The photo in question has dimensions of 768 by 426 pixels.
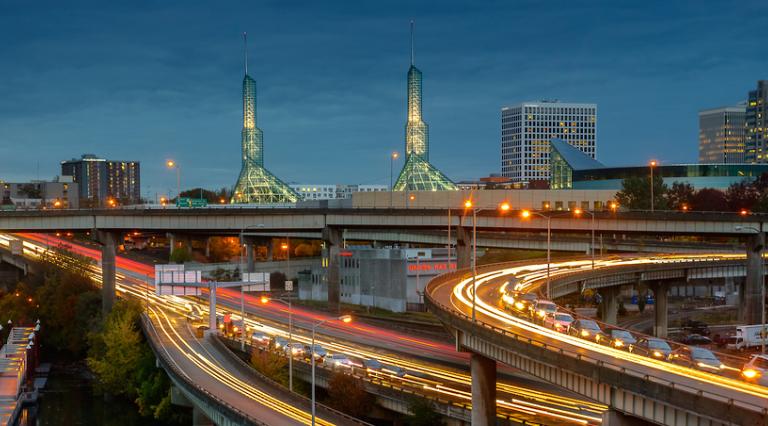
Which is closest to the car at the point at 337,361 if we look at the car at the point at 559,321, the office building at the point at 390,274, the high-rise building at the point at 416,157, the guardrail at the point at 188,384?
the guardrail at the point at 188,384

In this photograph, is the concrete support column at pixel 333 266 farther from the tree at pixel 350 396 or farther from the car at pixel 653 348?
the car at pixel 653 348

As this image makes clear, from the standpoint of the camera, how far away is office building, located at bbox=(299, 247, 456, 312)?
10450 cm

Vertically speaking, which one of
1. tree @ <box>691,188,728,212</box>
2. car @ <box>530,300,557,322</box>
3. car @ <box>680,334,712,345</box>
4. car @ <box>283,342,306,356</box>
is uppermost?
tree @ <box>691,188,728,212</box>

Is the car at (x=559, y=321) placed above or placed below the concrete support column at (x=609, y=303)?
above

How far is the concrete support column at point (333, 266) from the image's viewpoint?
95750 mm

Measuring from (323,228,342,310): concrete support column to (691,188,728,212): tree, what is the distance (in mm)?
80723

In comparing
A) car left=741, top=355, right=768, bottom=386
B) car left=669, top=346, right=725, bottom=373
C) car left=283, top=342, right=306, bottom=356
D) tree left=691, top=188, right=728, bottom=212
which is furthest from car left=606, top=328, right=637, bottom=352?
tree left=691, top=188, right=728, bottom=212

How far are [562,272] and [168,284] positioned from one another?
34572mm

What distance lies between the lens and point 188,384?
53.8m

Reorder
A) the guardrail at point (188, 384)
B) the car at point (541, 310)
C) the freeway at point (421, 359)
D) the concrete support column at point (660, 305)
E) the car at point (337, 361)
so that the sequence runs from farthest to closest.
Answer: the concrete support column at point (660, 305) → the car at point (337, 361) → the car at point (541, 310) → the freeway at point (421, 359) → the guardrail at point (188, 384)

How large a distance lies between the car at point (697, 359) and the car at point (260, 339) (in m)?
40.7

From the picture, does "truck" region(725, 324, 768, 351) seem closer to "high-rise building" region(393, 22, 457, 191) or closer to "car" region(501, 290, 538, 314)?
"car" region(501, 290, 538, 314)

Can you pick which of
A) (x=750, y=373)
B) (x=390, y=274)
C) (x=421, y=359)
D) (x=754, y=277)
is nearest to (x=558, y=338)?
(x=750, y=373)

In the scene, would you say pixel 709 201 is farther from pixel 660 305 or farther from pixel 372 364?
pixel 372 364
